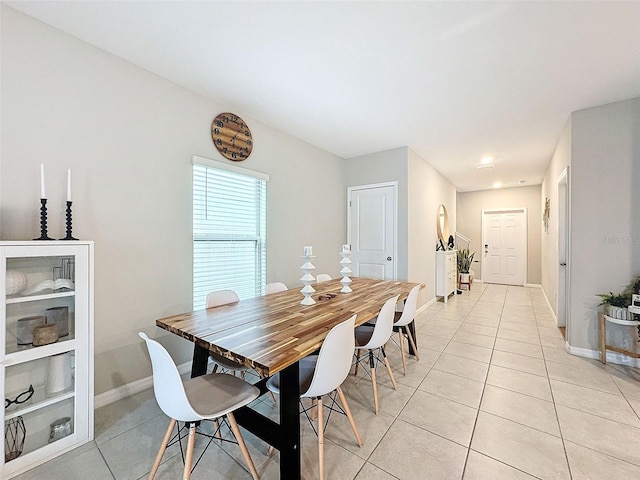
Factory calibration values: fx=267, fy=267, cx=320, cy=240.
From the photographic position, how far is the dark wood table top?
1.23 metres

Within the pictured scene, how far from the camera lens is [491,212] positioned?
23.9 ft

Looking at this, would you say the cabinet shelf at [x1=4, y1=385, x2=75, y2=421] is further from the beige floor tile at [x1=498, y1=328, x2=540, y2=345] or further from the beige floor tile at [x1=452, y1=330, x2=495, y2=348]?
the beige floor tile at [x1=498, y1=328, x2=540, y2=345]

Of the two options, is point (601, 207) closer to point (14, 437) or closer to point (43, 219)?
point (43, 219)

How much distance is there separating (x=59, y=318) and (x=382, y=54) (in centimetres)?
278

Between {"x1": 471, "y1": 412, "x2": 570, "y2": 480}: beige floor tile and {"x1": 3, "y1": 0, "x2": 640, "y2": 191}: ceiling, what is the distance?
261 centimetres

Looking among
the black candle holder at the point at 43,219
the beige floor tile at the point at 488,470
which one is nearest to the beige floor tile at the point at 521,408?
the beige floor tile at the point at 488,470

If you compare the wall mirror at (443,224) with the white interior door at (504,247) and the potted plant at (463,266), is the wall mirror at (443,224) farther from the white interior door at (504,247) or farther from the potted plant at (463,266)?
the white interior door at (504,247)

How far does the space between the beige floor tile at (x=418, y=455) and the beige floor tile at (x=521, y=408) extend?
58 cm

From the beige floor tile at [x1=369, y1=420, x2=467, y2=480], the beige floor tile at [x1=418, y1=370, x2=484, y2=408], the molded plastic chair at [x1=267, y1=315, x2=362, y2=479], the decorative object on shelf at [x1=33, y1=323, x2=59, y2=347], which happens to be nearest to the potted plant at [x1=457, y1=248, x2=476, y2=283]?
the beige floor tile at [x1=418, y1=370, x2=484, y2=408]

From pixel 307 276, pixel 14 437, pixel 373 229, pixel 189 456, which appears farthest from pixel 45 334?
pixel 373 229

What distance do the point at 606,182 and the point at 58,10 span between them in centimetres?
469

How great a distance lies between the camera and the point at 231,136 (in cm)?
282

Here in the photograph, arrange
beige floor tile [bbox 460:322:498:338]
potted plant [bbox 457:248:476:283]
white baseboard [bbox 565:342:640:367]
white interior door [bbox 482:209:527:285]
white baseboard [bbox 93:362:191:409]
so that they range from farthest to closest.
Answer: white interior door [bbox 482:209:527:285], potted plant [bbox 457:248:476:283], beige floor tile [bbox 460:322:498:338], white baseboard [bbox 565:342:640:367], white baseboard [bbox 93:362:191:409]

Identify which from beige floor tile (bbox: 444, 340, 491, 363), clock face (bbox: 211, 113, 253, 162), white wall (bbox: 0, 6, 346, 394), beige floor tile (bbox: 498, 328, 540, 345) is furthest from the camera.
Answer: beige floor tile (bbox: 498, 328, 540, 345)
